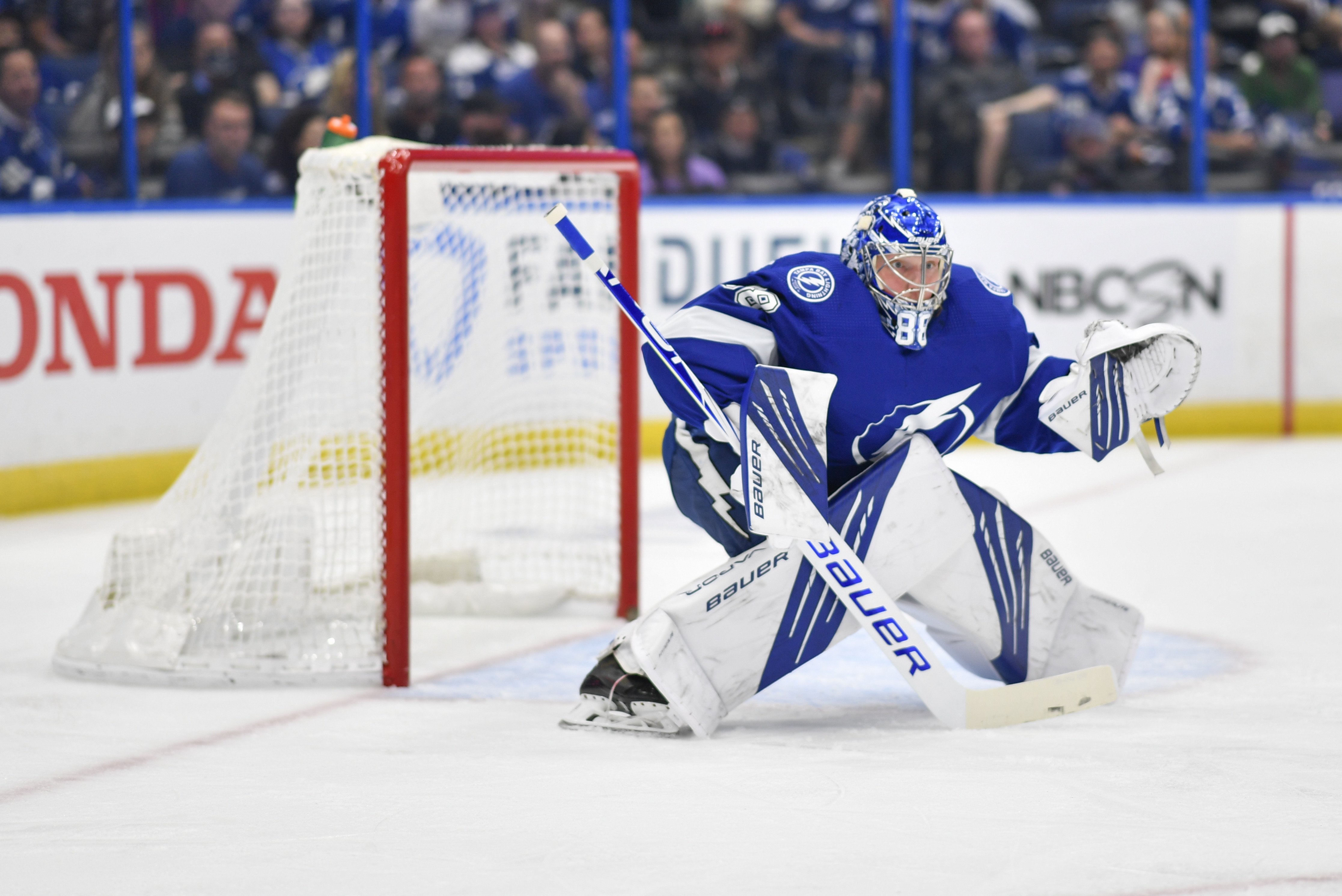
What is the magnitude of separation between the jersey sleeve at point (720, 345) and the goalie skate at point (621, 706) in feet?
1.33

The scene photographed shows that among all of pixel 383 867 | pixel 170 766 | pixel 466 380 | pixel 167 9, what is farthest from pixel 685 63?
pixel 383 867

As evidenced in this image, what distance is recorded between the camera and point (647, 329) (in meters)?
2.78

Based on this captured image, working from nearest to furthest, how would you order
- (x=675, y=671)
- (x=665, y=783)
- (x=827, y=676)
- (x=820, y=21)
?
(x=665, y=783) < (x=675, y=671) < (x=827, y=676) < (x=820, y=21)

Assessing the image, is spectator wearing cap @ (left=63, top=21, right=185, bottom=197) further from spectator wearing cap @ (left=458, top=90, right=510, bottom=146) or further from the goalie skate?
the goalie skate

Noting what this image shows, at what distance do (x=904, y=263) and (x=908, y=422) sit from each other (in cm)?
25

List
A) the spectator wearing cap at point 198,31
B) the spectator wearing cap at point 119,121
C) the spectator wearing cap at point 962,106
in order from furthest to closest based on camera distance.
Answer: the spectator wearing cap at point 962,106, the spectator wearing cap at point 198,31, the spectator wearing cap at point 119,121

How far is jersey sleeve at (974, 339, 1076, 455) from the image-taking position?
302 centimetres

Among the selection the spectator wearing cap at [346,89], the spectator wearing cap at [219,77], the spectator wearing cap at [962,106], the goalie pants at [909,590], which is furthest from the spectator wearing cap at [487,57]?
the goalie pants at [909,590]

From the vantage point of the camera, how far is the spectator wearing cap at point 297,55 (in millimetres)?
6012

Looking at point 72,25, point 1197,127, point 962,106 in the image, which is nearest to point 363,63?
point 72,25

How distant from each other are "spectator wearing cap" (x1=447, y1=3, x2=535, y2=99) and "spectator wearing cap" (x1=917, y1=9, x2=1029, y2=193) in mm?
1495

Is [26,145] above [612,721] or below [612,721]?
above

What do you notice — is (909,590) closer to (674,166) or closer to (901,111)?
(674,166)

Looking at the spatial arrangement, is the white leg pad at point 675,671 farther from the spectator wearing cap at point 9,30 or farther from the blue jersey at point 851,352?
the spectator wearing cap at point 9,30
